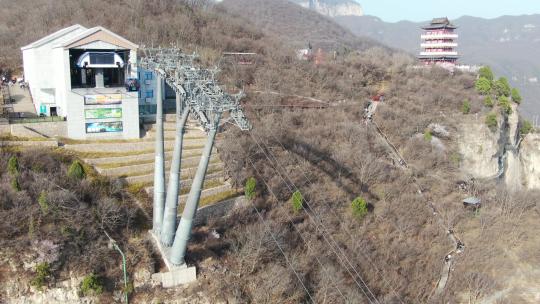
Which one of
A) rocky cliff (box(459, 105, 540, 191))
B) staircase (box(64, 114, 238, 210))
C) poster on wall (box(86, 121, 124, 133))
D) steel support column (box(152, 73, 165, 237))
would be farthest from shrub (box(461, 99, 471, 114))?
steel support column (box(152, 73, 165, 237))

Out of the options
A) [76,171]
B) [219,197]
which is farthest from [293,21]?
[76,171]

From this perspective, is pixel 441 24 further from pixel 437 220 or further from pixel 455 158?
pixel 437 220

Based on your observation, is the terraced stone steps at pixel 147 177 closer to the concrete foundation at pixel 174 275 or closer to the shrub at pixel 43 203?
the shrub at pixel 43 203

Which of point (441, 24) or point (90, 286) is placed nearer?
point (90, 286)

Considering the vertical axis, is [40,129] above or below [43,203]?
above

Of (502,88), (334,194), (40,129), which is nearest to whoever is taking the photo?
(40,129)

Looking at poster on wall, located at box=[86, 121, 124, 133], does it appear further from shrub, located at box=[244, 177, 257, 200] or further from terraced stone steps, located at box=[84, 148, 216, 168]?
shrub, located at box=[244, 177, 257, 200]

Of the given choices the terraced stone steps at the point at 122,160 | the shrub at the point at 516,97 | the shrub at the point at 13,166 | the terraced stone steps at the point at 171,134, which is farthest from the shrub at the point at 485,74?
the shrub at the point at 13,166

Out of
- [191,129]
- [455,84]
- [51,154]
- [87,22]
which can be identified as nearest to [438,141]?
[455,84]
